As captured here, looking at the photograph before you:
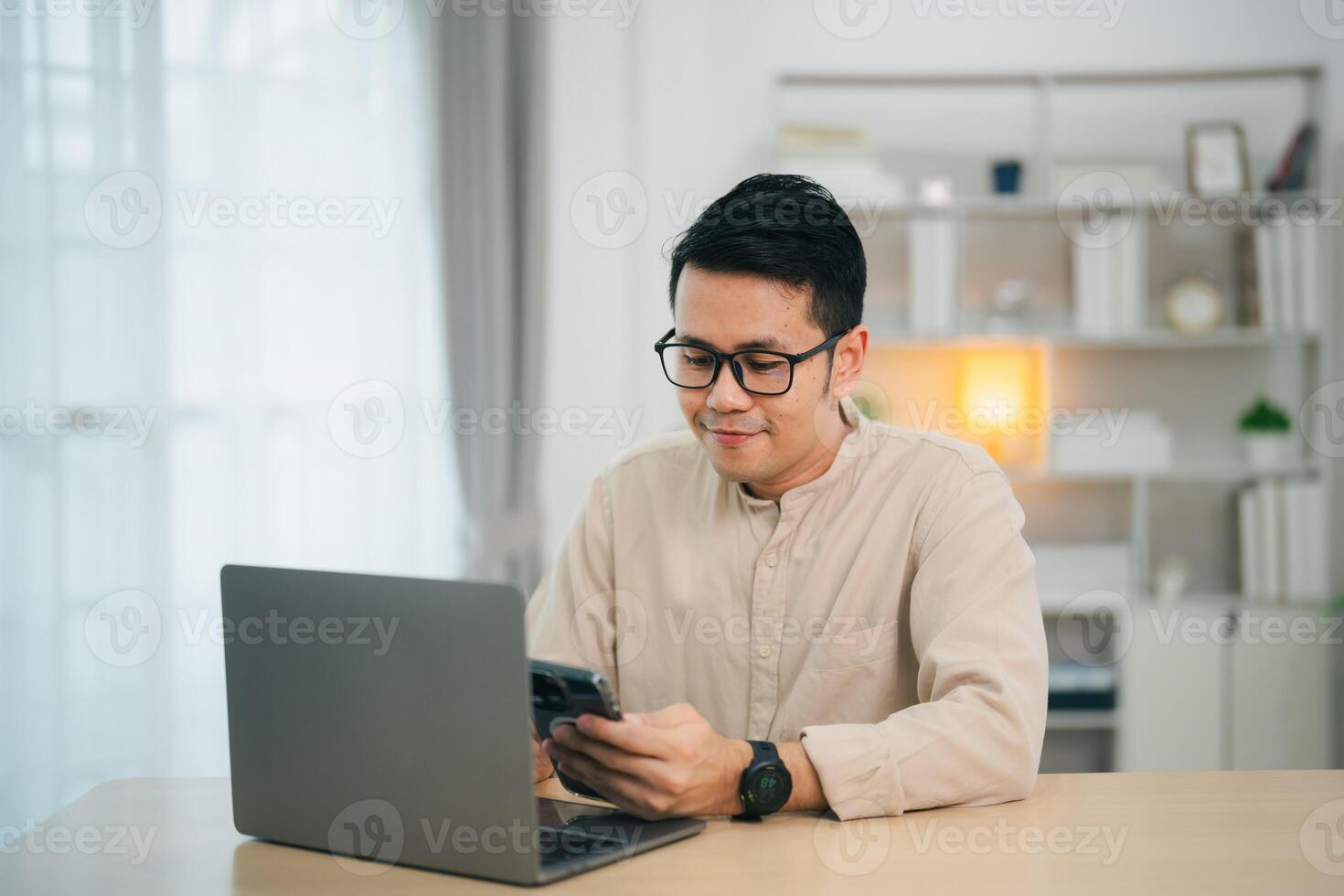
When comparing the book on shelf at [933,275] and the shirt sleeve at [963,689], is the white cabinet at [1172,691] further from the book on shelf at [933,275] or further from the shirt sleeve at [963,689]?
the shirt sleeve at [963,689]

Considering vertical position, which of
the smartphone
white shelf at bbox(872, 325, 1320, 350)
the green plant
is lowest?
the smartphone

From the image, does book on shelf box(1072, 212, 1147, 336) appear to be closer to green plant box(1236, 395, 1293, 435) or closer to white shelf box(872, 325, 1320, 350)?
white shelf box(872, 325, 1320, 350)

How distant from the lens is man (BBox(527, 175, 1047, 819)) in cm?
146

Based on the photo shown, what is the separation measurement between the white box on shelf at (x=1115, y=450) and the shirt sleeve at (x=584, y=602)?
2.09m

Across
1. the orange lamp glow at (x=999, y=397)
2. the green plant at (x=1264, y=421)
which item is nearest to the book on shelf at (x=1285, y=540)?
the green plant at (x=1264, y=421)

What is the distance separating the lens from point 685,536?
66.7 inches

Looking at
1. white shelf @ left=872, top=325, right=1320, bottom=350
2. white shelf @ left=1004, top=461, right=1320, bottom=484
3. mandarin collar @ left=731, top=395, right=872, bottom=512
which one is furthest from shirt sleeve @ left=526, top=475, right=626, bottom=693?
white shelf @ left=1004, top=461, right=1320, bottom=484

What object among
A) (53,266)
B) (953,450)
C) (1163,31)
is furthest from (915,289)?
(53,266)

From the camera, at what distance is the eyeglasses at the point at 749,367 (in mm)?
1525

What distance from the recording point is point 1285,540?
3.40 metres

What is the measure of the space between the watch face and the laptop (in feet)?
0.27

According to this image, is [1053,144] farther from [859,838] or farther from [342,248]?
[859,838]

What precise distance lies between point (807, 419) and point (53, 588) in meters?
1.78

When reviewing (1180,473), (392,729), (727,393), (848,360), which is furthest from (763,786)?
(1180,473)
